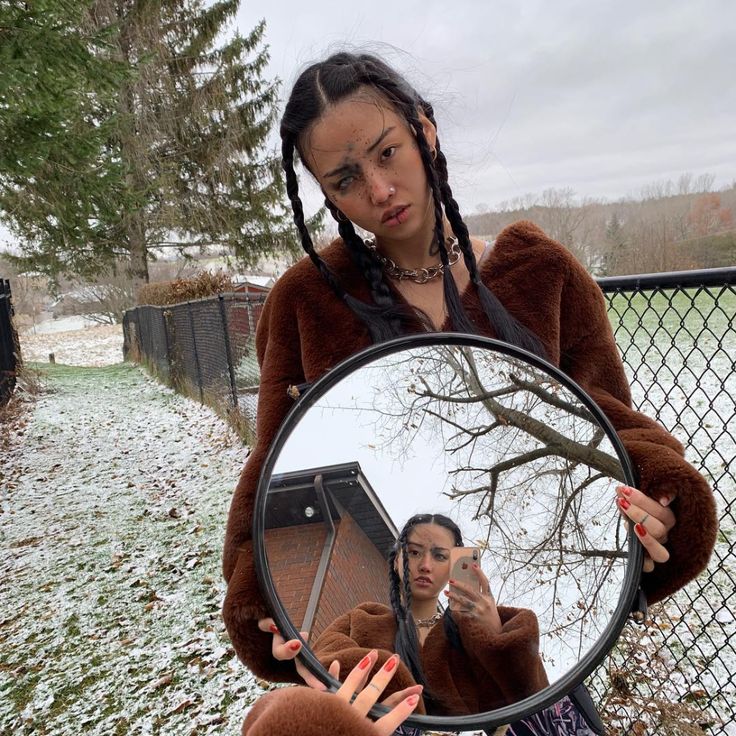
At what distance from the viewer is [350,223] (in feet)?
4.62

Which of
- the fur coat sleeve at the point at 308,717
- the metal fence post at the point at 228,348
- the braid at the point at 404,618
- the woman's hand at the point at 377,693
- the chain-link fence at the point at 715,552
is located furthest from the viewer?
the metal fence post at the point at 228,348

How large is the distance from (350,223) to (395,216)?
0.64 ft

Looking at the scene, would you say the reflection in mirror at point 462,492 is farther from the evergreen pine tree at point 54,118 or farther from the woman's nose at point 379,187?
the evergreen pine tree at point 54,118

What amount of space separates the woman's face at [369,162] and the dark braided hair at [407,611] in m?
0.65

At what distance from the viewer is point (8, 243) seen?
15.6 m

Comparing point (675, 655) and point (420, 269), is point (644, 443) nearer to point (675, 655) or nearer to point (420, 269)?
point (420, 269)

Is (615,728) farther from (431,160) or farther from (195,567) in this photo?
(195,567)

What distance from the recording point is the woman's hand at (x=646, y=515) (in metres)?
1.04

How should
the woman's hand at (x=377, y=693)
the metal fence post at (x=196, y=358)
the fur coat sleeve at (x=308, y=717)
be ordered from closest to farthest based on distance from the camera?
1. the fur coat sleeve at (x=308, y=717)
2. the woman's hand at (x=377, y=693)
3. the metal fence post at (x=196, y=358)

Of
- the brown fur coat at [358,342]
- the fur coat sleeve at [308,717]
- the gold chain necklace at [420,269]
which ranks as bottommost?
the fur coat sleeve at [308,717]

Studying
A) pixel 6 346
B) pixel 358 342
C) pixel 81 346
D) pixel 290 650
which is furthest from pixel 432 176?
pixel 81 346

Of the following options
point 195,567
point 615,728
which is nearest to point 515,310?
point 615,728

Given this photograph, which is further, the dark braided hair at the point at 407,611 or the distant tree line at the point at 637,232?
the distant tree line at the point at 637,232

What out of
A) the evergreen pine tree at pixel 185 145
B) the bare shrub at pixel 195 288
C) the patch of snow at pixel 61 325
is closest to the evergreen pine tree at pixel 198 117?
the evergreen pine tree at pixel 185 145
